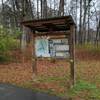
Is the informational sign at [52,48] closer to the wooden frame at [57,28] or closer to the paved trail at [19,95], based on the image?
the wooden frame at [57,28]

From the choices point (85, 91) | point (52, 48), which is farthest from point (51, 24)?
point (85, 91)

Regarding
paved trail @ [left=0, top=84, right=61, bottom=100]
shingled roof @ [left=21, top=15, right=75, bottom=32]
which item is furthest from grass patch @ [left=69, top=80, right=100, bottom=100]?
shingled roof @ [left=21, top=15, right=75, bottom=32]

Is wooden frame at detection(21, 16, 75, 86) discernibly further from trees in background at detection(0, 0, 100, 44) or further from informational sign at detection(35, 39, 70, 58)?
Result: trees in background at detection(0, 0, 100, 44)

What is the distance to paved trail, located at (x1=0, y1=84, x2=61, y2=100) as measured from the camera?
6.74 m

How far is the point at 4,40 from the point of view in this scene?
49.2ft

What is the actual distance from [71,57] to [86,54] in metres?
14.5

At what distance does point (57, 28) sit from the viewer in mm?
9242

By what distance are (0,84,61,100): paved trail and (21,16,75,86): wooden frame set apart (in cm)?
169

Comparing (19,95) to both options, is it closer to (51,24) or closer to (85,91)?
(85,91)

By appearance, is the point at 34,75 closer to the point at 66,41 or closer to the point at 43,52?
the point at 43,52

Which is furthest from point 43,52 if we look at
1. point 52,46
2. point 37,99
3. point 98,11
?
point 98,11

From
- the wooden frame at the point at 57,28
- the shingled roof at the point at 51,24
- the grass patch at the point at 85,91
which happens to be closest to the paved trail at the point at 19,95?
the grass patch at the point at 85,91

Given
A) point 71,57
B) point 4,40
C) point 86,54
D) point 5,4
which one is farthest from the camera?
point 5,4

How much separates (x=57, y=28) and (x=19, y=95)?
3328 millimetres
